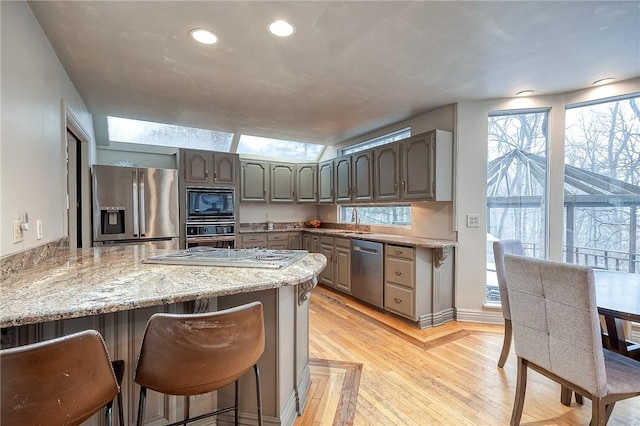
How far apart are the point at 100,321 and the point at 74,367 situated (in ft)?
1.61

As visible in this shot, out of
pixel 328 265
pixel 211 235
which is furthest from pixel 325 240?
pixel 211 235

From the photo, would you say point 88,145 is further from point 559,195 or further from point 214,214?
point 559,195

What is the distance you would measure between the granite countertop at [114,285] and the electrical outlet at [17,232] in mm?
171

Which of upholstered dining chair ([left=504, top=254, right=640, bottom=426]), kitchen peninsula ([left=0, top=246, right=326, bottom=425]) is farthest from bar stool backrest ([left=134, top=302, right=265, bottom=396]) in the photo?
upholstered dining chair ([left=504, top=254, right=640, bottom=426])

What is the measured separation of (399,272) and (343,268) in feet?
3.62

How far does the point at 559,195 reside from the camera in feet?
10.1

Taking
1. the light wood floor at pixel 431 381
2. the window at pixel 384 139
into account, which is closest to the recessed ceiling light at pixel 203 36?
the light wood floor at pixel 431 381

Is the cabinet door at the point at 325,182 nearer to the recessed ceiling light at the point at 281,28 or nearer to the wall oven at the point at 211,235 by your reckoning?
the wall oven at the point at 211,235

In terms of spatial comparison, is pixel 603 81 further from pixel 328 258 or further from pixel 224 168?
pixel 224 168

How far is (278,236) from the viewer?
5062mm

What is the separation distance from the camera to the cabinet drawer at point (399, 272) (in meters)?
3.21

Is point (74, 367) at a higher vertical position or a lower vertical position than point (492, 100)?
lower

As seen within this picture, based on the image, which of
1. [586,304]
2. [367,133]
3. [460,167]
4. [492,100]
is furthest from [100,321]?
[367,133]

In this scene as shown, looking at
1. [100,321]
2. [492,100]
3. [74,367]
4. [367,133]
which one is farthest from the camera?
[367,133]
